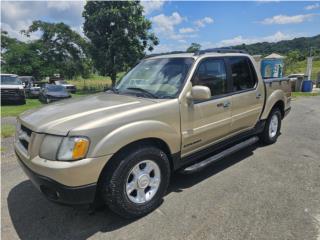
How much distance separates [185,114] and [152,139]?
591 mm

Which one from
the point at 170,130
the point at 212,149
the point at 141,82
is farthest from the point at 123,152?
the point at 212,149

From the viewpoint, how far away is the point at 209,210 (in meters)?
3.18

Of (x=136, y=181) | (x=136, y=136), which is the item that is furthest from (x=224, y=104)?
(x=136, y=181)

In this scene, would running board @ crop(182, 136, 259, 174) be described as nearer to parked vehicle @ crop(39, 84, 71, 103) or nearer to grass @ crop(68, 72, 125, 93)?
parked vehicle @ crop(39, 84, 71, 103)

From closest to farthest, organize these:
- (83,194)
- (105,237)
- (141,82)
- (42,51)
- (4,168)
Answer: (83,194) → (105,237) → (141,82) → (4,168) → (42,51)

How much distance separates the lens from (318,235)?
2664 mm

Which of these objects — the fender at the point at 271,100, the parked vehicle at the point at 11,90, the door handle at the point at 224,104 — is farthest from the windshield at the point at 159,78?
the parked vehicle at the point at 11,90

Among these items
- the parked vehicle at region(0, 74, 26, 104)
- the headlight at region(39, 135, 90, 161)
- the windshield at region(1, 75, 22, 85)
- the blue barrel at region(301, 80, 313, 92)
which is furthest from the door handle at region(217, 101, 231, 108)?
the blue barrel at region(301, 80, 313, 92)

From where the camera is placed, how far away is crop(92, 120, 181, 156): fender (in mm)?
2629

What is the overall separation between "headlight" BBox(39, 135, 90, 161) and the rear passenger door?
2.58m

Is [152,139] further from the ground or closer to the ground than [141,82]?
closer to the ground

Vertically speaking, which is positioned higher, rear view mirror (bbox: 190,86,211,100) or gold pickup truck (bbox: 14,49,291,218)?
rear view mirror (bbox: 190,86,211,100)

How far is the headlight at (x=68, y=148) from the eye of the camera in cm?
250

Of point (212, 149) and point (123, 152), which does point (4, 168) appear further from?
point (212, 149)
